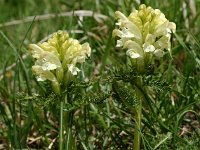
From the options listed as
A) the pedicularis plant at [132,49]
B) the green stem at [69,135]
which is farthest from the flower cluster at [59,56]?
the green stem at [69,135]

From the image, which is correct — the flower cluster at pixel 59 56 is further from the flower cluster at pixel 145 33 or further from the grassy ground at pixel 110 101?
the flower cluster at pixel 145 33

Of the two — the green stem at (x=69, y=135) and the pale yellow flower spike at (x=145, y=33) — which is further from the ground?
the pale yellow flower spike at (x=145, y=33)

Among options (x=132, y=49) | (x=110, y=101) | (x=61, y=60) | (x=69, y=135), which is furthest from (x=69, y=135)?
(x=110, y=101)

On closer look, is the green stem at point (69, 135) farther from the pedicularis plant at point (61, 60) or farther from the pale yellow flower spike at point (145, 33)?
the pale yellow flower spike at point (145, 33)

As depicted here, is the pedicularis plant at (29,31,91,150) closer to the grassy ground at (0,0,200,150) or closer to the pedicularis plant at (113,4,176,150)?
the grassy ground at (0,0,200,150)

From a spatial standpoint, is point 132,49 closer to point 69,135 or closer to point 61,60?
point 61,60

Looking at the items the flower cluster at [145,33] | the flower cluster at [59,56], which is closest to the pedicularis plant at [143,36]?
the flower cluster at [145,33]
